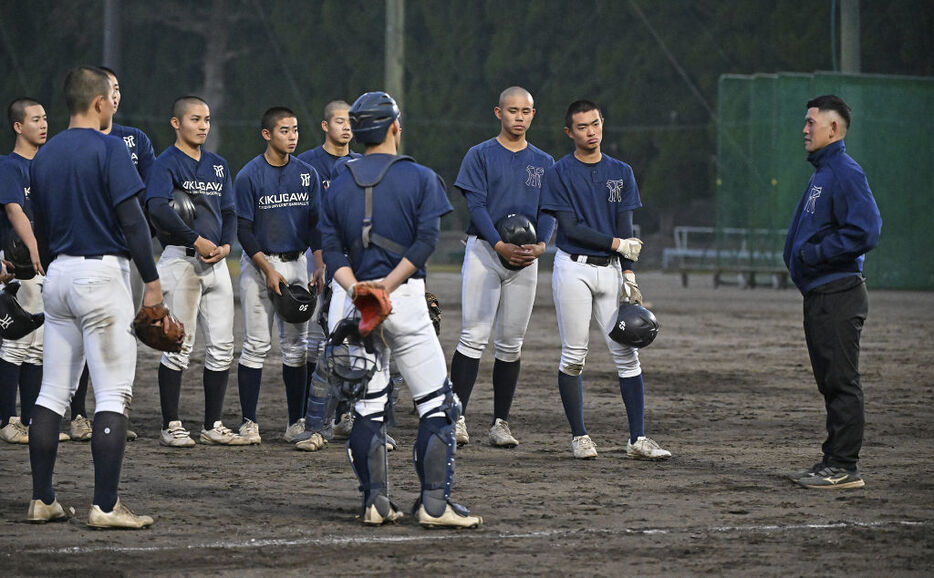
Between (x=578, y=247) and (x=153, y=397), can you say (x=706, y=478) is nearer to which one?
(x=578, y=247)

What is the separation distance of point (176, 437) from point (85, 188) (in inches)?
120

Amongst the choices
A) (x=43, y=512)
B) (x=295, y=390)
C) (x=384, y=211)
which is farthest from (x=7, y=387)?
(x=384, y=211)

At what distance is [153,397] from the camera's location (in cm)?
1150

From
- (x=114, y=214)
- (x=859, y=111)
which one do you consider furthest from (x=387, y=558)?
(x=859, y=111)

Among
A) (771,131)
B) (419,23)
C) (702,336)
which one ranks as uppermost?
(419,23)

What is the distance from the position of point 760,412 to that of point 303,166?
4.22 metres

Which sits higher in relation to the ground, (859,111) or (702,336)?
(859,111)

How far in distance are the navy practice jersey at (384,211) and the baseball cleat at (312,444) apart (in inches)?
99.2

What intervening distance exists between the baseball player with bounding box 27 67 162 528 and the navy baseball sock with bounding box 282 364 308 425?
2.99 metres

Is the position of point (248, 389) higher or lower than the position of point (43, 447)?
lower

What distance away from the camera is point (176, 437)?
912 cm

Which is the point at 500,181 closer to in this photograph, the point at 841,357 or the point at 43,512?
the point at 841,357

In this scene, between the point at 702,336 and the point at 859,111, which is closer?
the point at 702,336

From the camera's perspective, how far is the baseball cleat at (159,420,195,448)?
9102 mm
